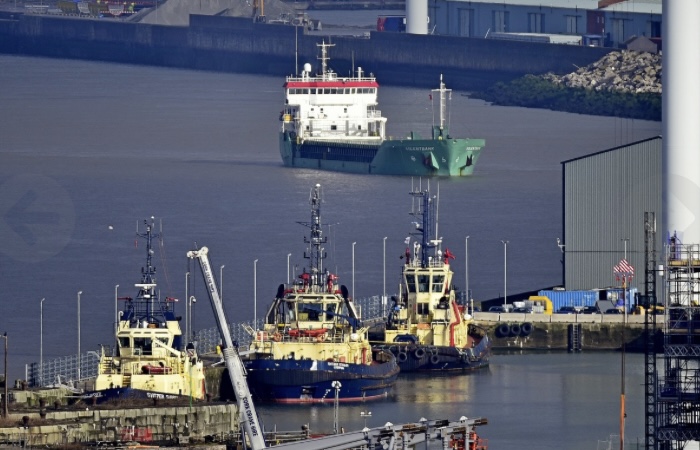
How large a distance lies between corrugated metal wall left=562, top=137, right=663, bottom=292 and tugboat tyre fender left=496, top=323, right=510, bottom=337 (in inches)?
114

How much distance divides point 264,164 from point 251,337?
3253 centimetres

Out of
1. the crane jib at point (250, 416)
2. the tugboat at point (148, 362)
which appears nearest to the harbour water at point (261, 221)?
the tugboat at point (148, 362)

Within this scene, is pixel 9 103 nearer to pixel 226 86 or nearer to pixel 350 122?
pixel 226 86

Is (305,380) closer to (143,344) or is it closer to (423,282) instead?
(423,282)

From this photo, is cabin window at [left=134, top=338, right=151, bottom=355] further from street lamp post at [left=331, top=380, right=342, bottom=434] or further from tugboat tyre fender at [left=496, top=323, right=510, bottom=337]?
tugboat tyre fender at [left=496, top=323, right=510, bottom=337]

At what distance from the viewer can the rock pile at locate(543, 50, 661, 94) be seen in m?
85.1

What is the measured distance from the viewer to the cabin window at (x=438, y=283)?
33312 mm

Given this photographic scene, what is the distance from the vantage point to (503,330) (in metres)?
35.5

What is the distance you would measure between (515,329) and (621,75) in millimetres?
51853

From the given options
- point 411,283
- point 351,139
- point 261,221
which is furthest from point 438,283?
point 351,139

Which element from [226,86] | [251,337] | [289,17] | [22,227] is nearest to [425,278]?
[251,337]

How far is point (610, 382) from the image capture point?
3253 centimetres

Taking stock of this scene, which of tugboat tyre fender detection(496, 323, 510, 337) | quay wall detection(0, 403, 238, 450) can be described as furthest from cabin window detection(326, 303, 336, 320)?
tugboat tyre fender detection(496, 323, 510, 337)

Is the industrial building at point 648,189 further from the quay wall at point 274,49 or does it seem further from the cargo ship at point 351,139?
the quay wall at point 274,49
